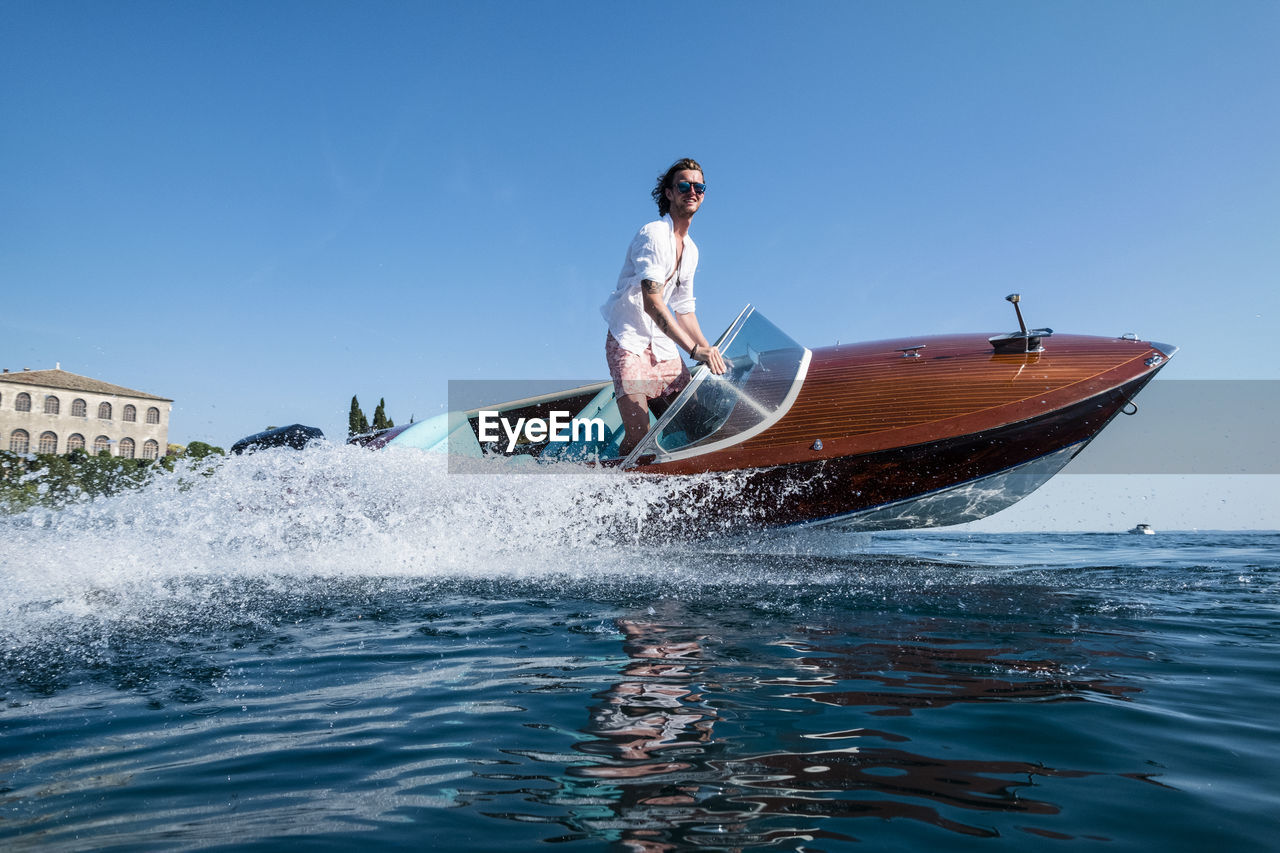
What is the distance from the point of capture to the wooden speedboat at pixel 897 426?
13.8ft

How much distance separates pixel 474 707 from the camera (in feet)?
5.49

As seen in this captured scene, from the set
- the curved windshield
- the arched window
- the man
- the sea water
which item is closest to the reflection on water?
the sea water

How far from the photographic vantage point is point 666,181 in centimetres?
436

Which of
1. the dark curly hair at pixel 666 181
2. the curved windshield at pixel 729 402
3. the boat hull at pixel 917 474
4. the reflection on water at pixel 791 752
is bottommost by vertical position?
the reflection on water at pixel 791 752

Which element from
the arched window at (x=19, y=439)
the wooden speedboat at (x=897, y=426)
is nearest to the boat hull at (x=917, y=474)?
the wooden speedboat at (x=897, y=426)

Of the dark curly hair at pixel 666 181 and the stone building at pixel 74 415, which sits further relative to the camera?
the stone building at pixel 74 415

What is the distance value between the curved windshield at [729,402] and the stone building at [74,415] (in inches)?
1893

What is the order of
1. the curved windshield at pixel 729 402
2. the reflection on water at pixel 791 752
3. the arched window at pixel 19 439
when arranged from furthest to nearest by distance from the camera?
1. the arched window at pixel 19 439
2. the curved windshield at pixel 729 402
3. the reflection on water at pixel 791 752

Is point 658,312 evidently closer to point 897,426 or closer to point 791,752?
point 897,426

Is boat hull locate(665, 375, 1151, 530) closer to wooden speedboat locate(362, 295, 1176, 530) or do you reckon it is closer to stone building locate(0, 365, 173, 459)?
wooden speedboat locate(362, 295, 1176, 530)

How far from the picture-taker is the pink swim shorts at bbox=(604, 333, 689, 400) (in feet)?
14.6

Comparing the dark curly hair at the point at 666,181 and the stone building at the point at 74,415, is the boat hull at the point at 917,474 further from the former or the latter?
the stone building at the point at 74,415

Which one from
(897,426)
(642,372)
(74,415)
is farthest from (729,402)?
(74,415)

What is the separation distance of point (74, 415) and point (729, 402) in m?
53.9
